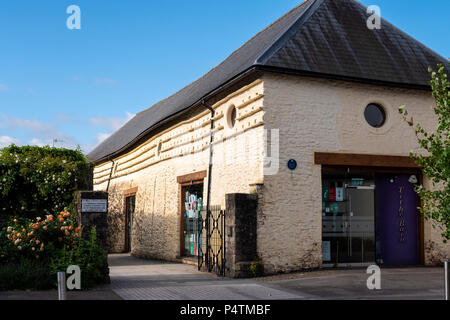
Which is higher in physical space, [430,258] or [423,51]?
[423,51]

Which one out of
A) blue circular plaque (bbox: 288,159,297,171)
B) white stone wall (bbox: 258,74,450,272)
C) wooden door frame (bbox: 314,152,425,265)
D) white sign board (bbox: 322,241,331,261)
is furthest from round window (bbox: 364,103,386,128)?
white sign board (bbox: 322,241,331,261)

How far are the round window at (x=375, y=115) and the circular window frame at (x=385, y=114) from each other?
84mm

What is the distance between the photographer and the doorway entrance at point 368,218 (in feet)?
44.0

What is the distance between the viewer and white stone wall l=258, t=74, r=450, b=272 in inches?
491

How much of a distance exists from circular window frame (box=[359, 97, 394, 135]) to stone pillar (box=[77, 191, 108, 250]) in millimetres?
6907

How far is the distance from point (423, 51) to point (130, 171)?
13644mm

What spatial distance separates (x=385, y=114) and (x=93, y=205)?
796 centimetres

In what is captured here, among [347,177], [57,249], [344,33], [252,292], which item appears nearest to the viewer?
[252,292]

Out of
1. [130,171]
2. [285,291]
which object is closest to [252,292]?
[285,291]

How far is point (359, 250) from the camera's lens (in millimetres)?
13617

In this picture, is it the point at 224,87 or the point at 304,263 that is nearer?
the point at 304,263

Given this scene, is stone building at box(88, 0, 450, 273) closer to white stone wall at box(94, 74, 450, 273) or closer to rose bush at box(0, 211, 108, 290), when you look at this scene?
white stone wall at box(94, 74, 450, 273)

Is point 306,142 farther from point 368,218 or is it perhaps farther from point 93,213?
point 93,213

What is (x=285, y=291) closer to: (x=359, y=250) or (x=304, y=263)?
(x=304, y=263)
